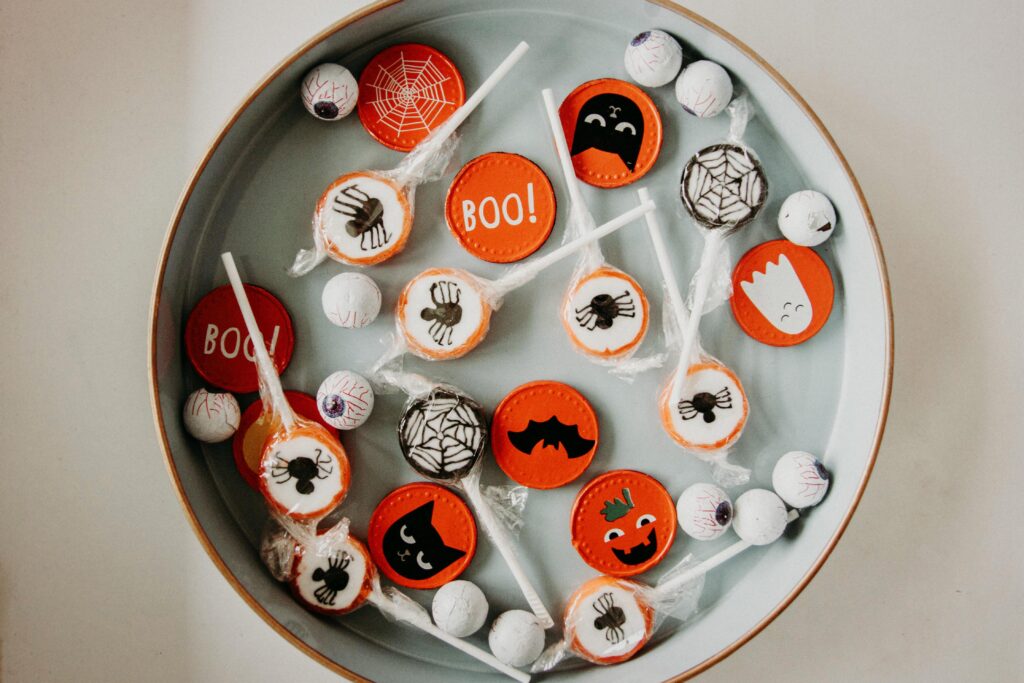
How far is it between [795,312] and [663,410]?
239 mm

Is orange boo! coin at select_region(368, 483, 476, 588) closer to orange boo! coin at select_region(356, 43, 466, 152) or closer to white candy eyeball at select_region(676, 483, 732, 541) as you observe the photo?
white candy eyeball at select_region(676, 483, 732, 541)

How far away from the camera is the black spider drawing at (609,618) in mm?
1067

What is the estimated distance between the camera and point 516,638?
3.42 feet

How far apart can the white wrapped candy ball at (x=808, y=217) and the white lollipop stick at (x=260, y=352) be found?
2.44 feet

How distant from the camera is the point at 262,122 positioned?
105 centimetres

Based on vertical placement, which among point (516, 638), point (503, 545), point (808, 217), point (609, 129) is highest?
point (609, 129)

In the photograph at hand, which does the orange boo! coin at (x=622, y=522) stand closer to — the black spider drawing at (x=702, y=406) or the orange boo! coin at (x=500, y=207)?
the black spider drawing at (x=702, y=406)

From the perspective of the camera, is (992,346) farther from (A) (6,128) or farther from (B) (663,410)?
(A) (6,128)

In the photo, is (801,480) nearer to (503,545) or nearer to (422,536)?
(503,545)

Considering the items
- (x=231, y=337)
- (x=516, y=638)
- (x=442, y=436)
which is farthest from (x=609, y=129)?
(x=516, y=638)

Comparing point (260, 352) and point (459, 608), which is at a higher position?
point (260, 352)

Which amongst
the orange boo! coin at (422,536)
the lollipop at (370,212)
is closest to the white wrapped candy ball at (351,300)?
the lollipop at (370,212)

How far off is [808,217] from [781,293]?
11 cm

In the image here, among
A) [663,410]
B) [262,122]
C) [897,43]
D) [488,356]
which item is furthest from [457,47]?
[897,43]
